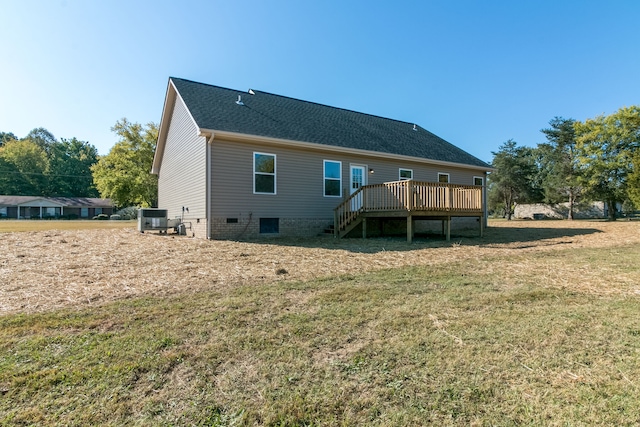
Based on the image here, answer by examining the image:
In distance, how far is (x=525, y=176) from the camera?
3484 centimetres

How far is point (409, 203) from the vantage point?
10039 mm

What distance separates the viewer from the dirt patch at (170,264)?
174 inches

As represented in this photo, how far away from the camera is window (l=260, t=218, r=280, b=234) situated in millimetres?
11373

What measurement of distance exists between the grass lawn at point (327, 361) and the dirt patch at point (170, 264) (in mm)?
768

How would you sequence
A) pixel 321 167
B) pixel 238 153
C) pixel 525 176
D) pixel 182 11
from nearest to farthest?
pixel 182 11 < pixel 238 153 < pixel 321 167 < pixel 525 176

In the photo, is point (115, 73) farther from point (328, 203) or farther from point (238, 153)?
point (328, 203)

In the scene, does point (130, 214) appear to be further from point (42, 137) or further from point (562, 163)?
point (562, 163)

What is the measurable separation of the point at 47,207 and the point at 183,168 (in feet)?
165

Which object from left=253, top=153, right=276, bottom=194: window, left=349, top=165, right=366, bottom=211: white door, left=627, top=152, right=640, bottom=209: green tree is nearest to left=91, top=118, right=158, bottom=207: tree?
left=253, top=153, right=276, bottom=194: window

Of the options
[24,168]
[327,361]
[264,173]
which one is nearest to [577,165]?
[264,173]

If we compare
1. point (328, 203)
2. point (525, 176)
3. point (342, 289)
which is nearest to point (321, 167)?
point (328, 203)

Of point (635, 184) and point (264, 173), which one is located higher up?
point (635, 184)

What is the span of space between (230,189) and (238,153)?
1.25 metres

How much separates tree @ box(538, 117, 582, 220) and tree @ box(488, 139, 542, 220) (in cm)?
195
